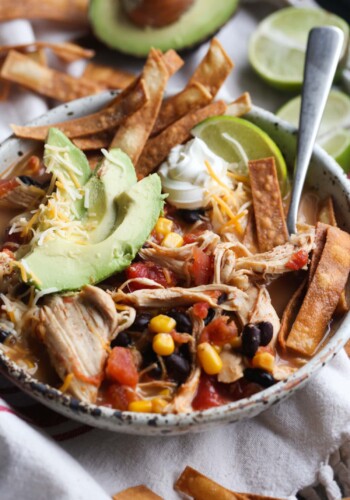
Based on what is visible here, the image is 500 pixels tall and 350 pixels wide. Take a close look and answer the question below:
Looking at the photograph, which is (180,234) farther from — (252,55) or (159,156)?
(252,55)

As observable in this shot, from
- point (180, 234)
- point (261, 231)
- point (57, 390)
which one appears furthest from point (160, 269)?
point (57, 390)

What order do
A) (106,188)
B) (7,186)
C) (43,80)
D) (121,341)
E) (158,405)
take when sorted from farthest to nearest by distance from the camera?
(43,80), (7,186), (106,188), (121,341), (158,405)

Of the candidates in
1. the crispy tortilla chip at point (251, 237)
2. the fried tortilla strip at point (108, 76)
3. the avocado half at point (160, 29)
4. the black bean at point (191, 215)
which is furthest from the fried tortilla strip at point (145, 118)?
the avocado half at point (160, 29)

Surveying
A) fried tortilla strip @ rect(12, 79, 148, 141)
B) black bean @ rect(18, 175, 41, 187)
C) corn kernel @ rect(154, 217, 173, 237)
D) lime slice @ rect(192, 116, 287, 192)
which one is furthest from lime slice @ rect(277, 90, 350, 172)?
black bean @ rect(18, 175, 41, 187)

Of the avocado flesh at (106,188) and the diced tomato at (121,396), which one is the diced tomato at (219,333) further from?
the avocado flesh at (106,188)

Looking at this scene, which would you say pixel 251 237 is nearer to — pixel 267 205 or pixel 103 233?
pixel 267 205

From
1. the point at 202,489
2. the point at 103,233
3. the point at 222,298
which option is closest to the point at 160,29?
the point at 103,233

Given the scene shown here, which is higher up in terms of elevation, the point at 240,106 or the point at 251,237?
the point at 240,106
